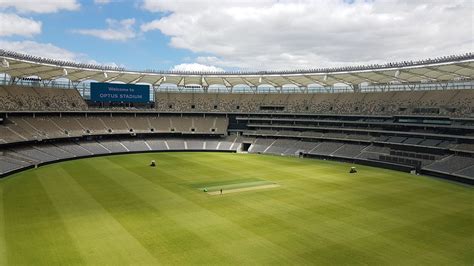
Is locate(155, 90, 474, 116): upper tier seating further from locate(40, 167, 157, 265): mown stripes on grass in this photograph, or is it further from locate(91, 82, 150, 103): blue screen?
locate(40, 167, 157, 265): mown stripes on grass

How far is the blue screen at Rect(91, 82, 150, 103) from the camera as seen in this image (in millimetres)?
A: 78875

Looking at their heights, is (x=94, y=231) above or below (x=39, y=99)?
below

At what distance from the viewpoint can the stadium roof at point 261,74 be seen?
57.9 metres

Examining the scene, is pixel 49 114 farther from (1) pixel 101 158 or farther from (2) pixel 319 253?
(2) pixel 319 253

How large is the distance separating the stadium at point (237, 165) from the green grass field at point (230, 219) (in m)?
0.17

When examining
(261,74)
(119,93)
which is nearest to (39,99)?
(119,93)

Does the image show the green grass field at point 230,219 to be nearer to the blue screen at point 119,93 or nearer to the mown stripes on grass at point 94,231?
the mown stripes on grass at point 94,231

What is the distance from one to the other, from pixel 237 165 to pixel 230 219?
94.0 ft

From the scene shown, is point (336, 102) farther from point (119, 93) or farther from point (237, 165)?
point (119, 93)

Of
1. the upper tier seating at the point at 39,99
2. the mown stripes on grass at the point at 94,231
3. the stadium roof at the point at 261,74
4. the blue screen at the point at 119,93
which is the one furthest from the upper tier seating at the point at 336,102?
the mown stripes on grass at the point at 94,231

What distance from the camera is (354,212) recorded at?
3231 centimetres

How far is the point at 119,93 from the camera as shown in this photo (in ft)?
266

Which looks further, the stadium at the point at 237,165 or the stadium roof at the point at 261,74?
the stadium roof at the point at 261,74

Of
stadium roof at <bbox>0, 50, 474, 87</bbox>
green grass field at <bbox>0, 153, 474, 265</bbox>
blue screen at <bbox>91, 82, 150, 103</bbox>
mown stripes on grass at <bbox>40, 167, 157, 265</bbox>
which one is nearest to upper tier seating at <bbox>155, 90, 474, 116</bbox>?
stadium roof at <bbox>0, 50, 474, 87</bbox>
